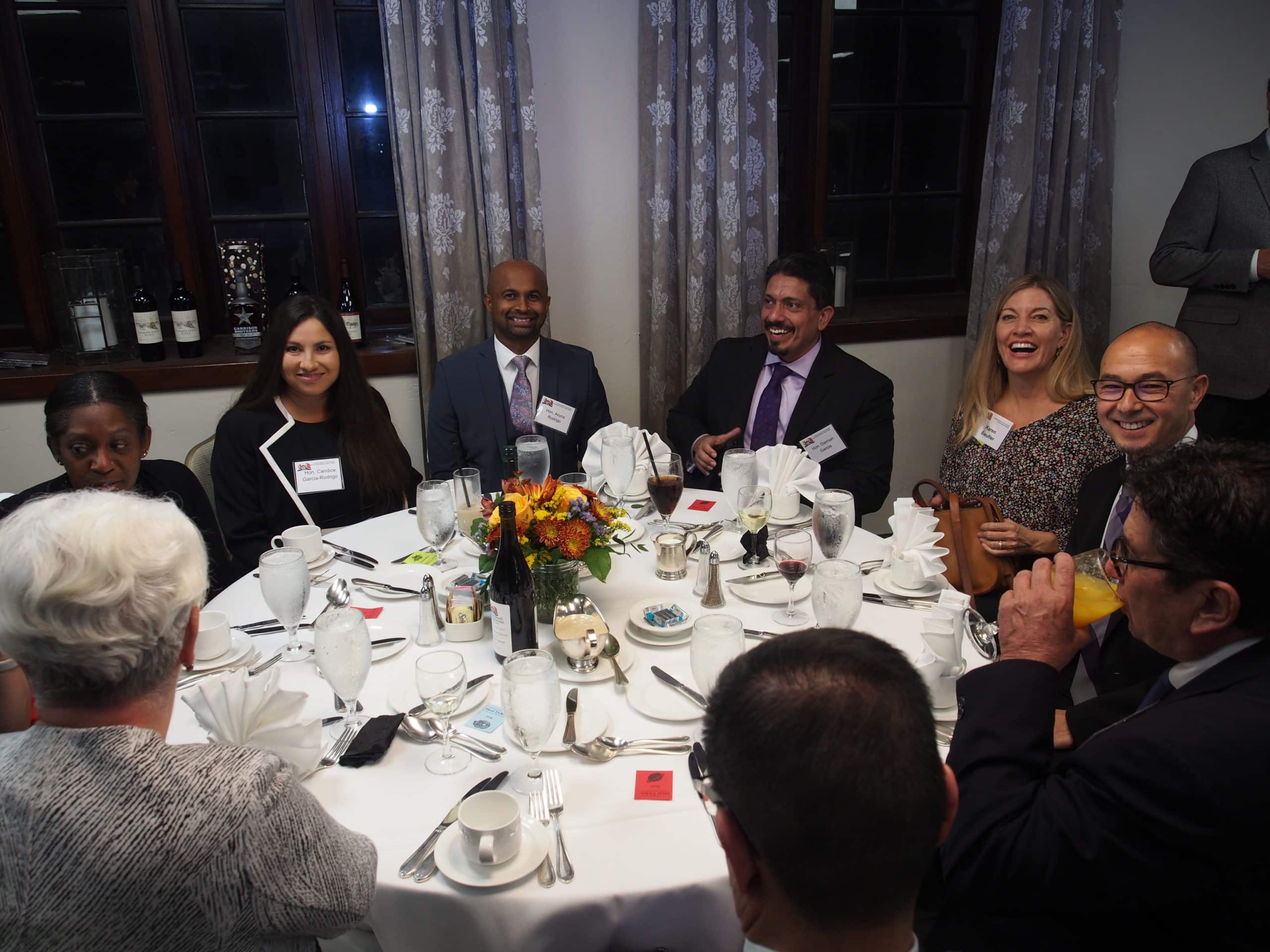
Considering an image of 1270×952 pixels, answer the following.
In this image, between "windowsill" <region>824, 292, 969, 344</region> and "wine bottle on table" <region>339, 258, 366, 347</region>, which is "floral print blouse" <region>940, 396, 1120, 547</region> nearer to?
"windowsill" <region>824, 292, 969, 344</region>

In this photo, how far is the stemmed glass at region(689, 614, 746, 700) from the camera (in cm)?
141

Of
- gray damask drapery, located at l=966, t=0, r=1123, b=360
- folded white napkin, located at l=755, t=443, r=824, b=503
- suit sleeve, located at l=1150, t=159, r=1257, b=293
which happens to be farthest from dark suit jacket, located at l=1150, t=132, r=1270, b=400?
folded white napkin, located at l=755, t=443, r=824, b=503

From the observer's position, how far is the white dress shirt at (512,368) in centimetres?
327

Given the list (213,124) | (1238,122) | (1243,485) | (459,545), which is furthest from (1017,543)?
(213,124)

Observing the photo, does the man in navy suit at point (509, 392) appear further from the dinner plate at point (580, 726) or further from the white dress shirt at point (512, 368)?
the dinner plate at point (580, 726)

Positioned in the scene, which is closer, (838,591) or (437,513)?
(838,591)

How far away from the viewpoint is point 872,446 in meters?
3.07

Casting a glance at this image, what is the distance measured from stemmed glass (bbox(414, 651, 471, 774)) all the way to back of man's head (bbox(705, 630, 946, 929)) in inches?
26.1

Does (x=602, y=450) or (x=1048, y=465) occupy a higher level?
(x=602, y=450)

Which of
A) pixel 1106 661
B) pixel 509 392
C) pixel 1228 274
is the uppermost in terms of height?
pixel 1228 274

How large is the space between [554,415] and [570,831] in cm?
219

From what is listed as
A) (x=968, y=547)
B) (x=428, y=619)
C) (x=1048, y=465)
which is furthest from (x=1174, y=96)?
(x=428, y=619)

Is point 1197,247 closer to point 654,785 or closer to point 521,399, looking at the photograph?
point 521,399

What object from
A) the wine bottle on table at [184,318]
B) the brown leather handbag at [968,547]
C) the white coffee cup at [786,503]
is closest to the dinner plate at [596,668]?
the white coffee cup at [786,503]
